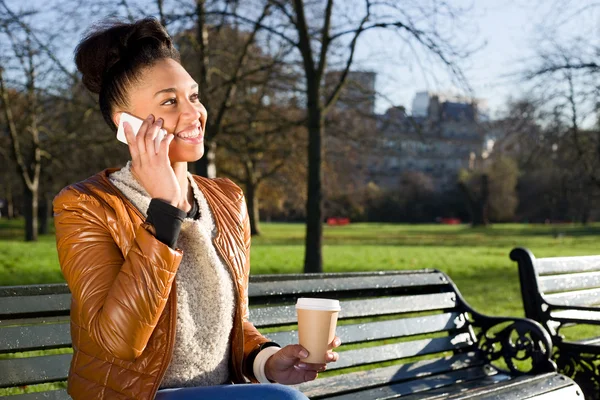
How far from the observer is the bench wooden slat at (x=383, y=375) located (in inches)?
145

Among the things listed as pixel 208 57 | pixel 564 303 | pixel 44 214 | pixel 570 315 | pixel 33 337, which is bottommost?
pixel 44 214

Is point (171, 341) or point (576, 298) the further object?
point (576, 298)

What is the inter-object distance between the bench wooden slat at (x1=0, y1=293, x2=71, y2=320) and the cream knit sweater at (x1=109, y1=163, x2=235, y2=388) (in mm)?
1013

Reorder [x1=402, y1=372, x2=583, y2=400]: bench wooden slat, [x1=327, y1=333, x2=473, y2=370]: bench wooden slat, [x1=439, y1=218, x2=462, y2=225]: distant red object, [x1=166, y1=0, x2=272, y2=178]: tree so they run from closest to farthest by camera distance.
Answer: [x1=402, y1=372, x2=583, y2=400]: bench wooden slat
[x1=327, y1=333, x2=473, y2=370]: bench wooden slat
[x1=166, y1=0, x2=272, y2=178]: tree
[x1=439, y1=218, x2=462, y2=225]: distant red object

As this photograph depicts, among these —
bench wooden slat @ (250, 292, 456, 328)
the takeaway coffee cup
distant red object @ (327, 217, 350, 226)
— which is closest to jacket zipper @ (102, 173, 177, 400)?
the takeaway coffee cup

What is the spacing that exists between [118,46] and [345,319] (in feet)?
7.36

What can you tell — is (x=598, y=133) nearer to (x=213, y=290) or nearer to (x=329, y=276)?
(x=329, y=276)

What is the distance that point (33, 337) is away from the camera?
9.68 ft

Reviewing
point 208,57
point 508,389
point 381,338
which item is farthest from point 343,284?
point 208,57

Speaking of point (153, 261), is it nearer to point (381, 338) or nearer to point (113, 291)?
point (113, 291)

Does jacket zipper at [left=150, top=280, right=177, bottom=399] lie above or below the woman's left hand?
above

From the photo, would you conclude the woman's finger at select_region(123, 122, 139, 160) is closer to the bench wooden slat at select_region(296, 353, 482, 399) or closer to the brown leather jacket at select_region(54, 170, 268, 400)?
the brown leather jacket at select_region(54, 170, 268, 400)

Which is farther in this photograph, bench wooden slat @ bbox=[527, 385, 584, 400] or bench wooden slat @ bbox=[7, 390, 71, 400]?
bench wooden slat @ bbox=[527, 385, 584, 400]

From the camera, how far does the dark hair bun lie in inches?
85.9
